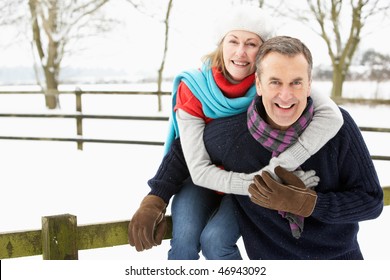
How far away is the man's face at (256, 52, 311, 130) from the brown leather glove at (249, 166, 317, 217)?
177 millimetres

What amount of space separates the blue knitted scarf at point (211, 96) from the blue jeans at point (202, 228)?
1.04ft

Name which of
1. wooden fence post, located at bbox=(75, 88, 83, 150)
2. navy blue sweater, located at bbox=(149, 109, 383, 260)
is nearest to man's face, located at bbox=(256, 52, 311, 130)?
navy blue sweater, located at bbox=(149, 109, 383, 260)

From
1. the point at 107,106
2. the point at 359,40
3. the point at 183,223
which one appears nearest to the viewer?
the point at 183,223

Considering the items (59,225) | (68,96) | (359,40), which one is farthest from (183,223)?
(68,96)

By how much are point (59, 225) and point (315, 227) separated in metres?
0.90

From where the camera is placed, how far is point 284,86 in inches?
62.7

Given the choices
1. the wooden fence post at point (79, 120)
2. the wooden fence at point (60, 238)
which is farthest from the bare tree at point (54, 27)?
the wooden fence at point (60, 238)

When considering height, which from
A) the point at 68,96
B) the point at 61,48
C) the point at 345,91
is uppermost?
the point at 61,48

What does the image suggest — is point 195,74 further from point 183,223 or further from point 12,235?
point 12,235

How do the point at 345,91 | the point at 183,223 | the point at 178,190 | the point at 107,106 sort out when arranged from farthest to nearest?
1. the point at 107,106
2. the point at 345,91
3. the point at 178,190
4. the point at 183,223

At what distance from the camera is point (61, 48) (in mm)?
17328

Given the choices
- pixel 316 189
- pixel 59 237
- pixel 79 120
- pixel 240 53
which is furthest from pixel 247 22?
pixel 79 120

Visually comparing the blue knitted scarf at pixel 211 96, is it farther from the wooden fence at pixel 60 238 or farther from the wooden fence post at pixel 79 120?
the wooden fence post at pixel 79 120

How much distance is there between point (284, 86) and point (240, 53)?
31 centimetres
